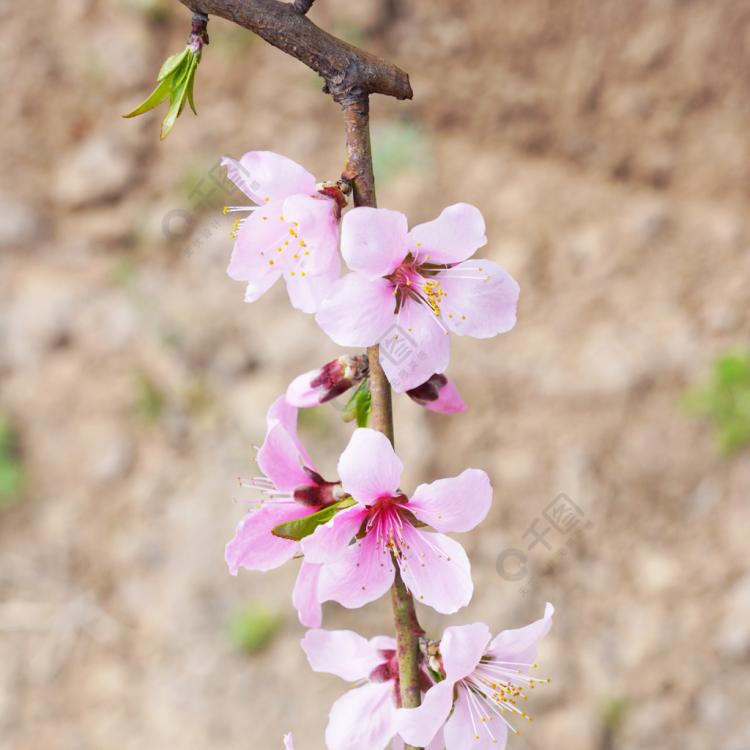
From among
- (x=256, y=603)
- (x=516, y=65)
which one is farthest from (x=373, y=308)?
(x=516, y=65)

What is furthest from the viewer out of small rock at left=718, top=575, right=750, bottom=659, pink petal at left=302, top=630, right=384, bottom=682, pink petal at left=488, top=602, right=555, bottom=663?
small rock at left=718, top=575, right=750, bottom=659

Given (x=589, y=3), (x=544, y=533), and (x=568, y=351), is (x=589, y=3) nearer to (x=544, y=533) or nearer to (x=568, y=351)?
(x=568, y=351)

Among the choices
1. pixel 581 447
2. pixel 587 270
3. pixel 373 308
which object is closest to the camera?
pixel 373 308

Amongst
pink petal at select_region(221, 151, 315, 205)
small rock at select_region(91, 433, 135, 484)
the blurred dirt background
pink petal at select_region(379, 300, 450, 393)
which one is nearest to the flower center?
pink petal at select_region(379, 300, 450, 393)

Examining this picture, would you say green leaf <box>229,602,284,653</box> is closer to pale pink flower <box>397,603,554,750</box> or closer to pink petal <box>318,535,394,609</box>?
pale pink flower <box>397,603,554,750</box>

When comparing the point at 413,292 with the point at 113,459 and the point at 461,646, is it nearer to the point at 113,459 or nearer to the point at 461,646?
the point at 461,646

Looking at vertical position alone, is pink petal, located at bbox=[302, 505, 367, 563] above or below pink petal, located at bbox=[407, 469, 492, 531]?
below

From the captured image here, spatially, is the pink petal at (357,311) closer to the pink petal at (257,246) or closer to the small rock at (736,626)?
the pink petal at (257,246)

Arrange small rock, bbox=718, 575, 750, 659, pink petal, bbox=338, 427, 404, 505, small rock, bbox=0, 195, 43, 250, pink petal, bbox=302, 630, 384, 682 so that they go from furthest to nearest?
small rock, bbox=0, 195, 43, 250 → small rock, bbox=718, 575, 750, 659 → pink petal, bbox=302, 630, 384, 682 → pink petal, bbox=338, 427, 404, 505
